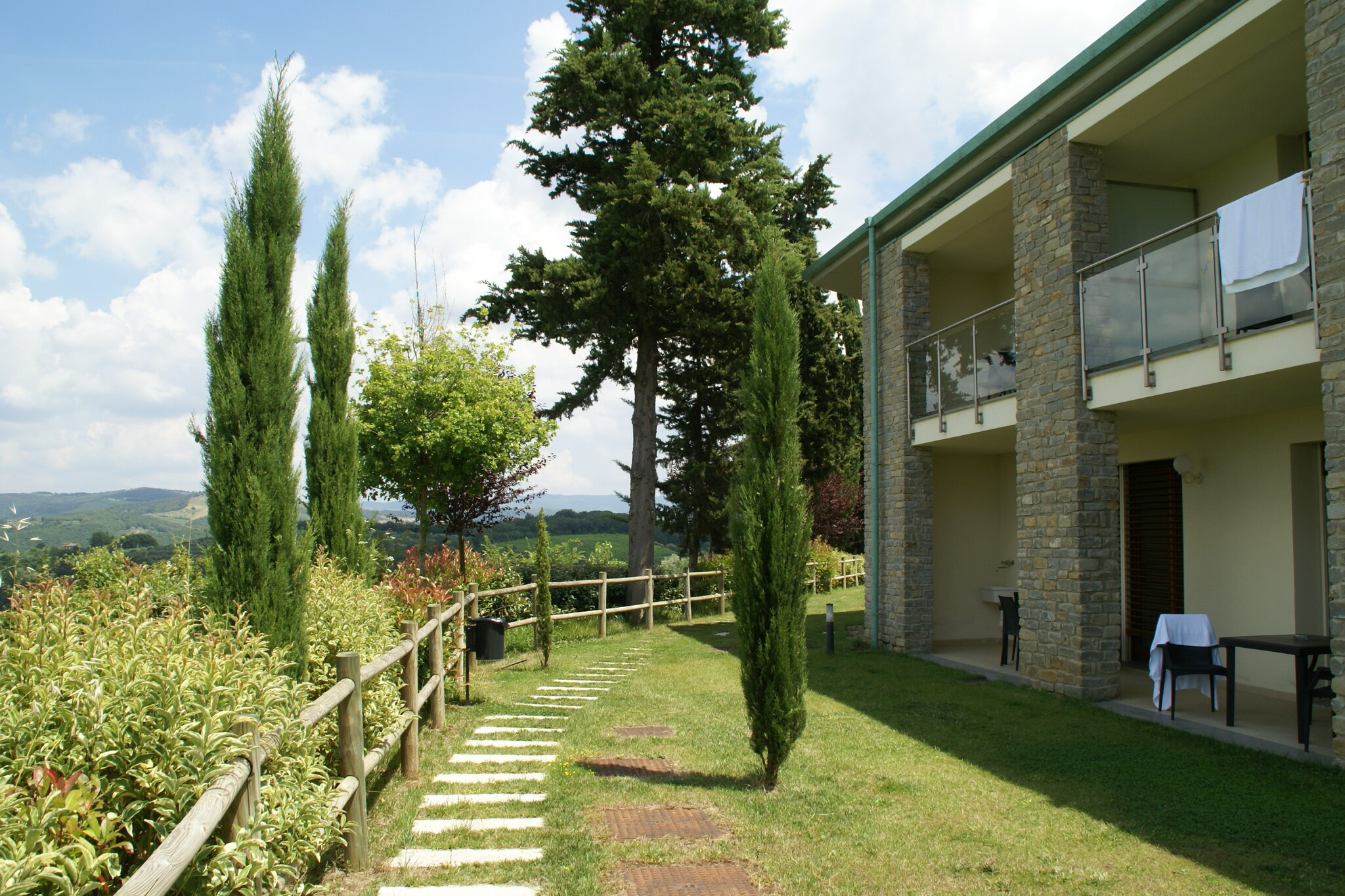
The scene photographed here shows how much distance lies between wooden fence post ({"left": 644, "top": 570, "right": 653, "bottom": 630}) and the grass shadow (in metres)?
7.48

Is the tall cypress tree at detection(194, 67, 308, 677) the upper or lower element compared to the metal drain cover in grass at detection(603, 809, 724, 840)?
upper

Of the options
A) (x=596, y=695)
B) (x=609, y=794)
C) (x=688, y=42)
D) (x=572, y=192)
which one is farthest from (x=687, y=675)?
(x=688, y=42)

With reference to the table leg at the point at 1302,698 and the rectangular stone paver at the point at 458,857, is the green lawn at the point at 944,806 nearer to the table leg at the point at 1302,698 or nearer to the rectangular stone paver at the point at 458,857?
the rectangular stone paver at the point at 458,857

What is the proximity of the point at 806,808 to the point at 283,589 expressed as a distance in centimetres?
355

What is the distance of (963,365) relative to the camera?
1126 centimetres

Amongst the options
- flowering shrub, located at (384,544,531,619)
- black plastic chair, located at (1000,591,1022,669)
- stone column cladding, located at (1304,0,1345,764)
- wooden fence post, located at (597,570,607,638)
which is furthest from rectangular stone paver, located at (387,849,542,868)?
wooden fence post, located at (597,570,607,638)

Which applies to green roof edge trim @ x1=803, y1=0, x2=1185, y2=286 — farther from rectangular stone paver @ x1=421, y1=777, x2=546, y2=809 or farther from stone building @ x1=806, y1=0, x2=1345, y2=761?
rectangular stone paver @ x1=421, y1=777, x2=546, y2=809

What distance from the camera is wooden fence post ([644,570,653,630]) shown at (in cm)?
1705

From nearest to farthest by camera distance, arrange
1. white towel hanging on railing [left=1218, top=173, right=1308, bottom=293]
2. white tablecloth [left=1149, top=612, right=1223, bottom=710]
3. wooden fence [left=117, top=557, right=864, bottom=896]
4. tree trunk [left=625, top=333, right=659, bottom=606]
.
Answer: wooden fence [left=117, top=557, right=864, bottom=896]
white towel hanging on railing [left=1218, top=173, right=1308, bottom=293]
white tablecloth [left=1149, top=612, right=1223, bottom=710]
tree trunk [left=625, top=333, right=659, bottom=606]

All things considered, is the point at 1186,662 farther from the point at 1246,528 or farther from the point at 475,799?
the point at 475,799

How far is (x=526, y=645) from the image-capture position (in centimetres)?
1355

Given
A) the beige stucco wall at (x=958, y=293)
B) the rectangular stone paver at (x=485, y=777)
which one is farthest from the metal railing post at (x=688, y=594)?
the rectangular stone paver at (x=485, y=777)

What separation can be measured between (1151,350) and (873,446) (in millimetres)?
5503

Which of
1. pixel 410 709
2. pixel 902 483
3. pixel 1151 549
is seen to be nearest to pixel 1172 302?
pixel 1151 549
